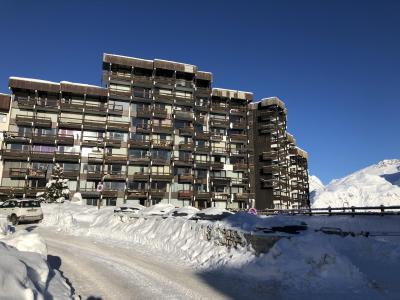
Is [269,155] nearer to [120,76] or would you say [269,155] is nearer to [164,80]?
[164,80]

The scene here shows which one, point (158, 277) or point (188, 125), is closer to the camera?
point (158, 277)

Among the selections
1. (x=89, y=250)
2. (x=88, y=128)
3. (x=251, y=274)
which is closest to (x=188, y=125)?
(x=88, y=128)

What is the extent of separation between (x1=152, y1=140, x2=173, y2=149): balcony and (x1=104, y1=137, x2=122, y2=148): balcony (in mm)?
6116

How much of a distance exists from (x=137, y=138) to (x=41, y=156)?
16.0 metres

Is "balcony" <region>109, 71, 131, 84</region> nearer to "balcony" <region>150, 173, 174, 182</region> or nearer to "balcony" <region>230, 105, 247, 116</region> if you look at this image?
"balcony" <region>150, 173, 174, 182</region>

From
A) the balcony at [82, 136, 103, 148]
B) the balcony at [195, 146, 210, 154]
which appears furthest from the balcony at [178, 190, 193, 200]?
the balcony at [82, 136, 103, 148]

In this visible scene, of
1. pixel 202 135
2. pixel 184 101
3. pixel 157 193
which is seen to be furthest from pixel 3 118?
pixel 202 135

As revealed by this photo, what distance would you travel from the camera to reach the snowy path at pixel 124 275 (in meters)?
10.5

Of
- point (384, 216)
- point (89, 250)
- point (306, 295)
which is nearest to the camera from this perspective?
point (306, 295)

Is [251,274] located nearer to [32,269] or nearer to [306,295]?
[306,295]

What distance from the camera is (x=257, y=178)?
230 ft

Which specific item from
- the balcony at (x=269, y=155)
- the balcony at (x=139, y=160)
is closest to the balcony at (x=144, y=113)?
the balcony at (x=139, y=160)

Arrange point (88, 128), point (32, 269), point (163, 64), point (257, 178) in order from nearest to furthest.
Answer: point (32, 269) < point (88, 128) < point (163, 64) < point (257, 178)

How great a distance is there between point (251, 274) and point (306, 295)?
295 centimetres
